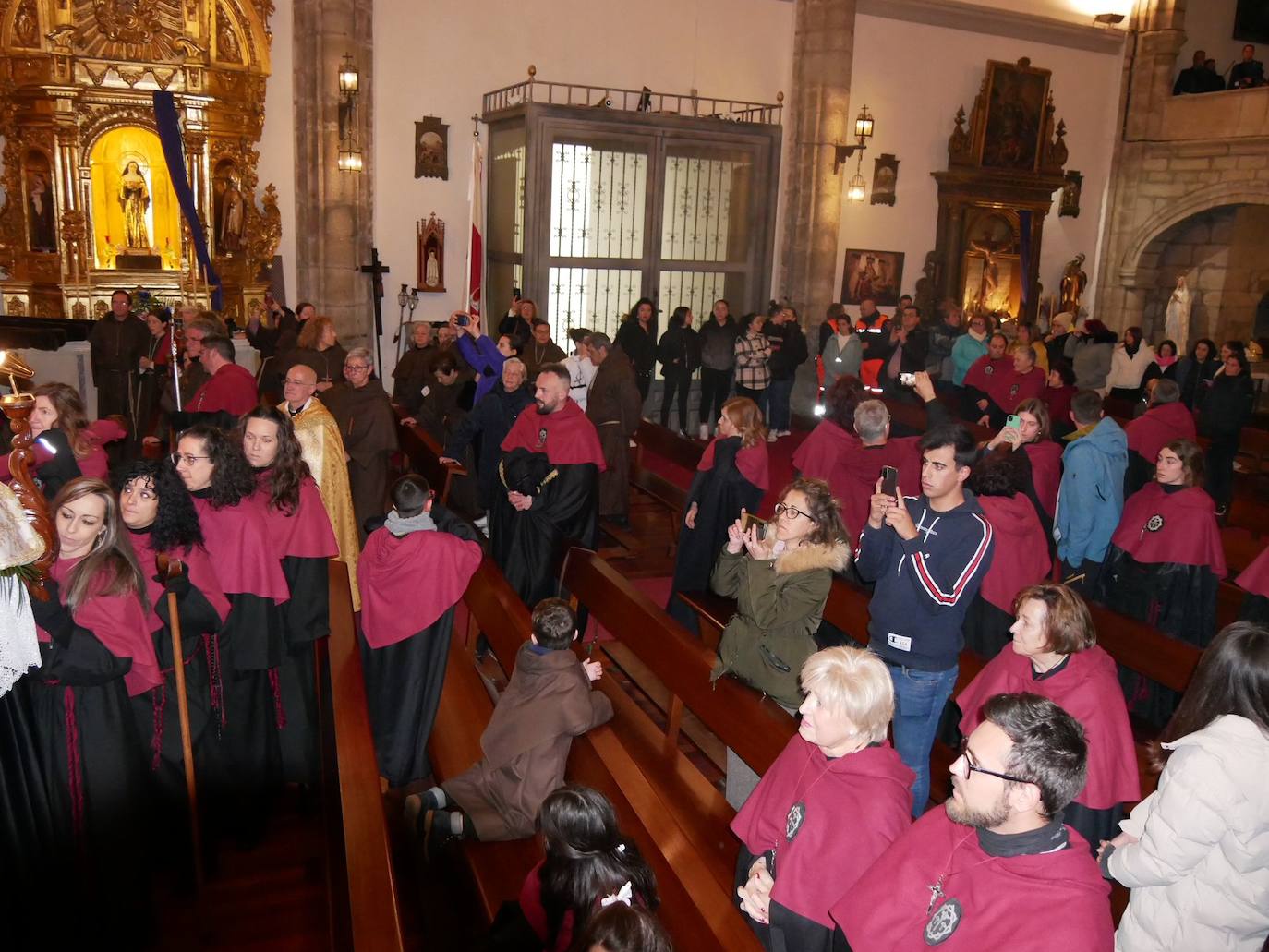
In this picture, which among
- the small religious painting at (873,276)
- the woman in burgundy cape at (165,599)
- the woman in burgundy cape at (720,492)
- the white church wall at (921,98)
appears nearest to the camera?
the woman in burgundy cape at (165,599)

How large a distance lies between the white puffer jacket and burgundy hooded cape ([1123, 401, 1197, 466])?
5965 millimetres

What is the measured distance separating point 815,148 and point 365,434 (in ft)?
36.6

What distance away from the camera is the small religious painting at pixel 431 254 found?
14117mm

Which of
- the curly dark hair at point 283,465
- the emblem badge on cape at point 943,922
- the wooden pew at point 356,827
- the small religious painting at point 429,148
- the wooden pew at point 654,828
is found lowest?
the wooden pew at point 654,828

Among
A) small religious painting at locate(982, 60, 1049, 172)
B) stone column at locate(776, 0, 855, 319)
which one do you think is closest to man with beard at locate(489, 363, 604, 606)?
stone column at locate(776, 0, 855, 319)

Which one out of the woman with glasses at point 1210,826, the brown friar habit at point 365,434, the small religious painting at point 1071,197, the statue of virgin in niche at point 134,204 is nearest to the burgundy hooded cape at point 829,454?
the brown friar habit at point 365,434

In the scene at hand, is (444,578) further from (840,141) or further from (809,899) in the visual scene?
(840,141)

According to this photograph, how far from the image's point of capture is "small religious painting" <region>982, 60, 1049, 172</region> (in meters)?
17.5

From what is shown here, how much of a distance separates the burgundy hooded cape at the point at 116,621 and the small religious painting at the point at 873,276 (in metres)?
15.2

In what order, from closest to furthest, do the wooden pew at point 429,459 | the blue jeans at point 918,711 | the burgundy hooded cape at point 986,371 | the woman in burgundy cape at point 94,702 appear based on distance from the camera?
the woman in burgundy cape at point 94,702, the blue jeans at point 918,711, the wooden pew at point 429,459, the burgundy hooded cape at point 986,371

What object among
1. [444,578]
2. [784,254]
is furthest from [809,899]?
[784,254]

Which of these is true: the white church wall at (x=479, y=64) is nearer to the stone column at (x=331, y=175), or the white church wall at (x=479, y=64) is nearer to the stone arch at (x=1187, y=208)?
the stone column at (x=331, y=175)

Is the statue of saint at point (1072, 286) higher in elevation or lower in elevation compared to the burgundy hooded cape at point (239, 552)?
higher

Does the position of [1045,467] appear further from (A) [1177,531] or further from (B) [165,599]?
(B) [165,599]
